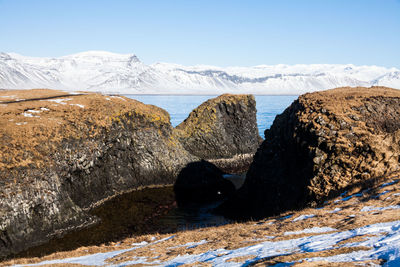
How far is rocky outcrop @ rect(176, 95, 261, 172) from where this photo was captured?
57.3 metres

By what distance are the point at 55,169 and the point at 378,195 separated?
24.9 meters

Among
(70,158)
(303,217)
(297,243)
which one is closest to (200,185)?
(70,158)

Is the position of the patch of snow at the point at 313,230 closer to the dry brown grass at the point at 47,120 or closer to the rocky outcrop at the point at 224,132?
the dry brown grass at the point at 47,120

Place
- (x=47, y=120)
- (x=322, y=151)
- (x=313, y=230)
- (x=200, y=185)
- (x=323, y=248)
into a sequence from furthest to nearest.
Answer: (x=200, y=185) → (x=47, y=120) → (x=322, y=151) → (x=313, y=230) → (x=323, y=248)

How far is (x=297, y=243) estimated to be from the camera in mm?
12703

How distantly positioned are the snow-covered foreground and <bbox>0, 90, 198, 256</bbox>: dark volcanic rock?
801 centimetres

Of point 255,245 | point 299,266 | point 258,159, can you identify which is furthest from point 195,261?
point 258,159

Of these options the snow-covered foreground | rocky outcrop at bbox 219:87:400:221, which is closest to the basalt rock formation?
the snow-covered foreground

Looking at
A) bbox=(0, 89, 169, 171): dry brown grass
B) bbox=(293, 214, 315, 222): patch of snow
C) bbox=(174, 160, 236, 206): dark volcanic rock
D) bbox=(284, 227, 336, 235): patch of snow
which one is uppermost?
bbox=(0, 89, 169, 171): dry brown grass

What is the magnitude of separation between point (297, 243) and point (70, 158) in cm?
2543

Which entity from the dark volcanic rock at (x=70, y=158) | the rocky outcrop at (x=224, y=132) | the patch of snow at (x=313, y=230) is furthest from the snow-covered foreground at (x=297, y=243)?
the rocky outcrop at (x=224, y=132)

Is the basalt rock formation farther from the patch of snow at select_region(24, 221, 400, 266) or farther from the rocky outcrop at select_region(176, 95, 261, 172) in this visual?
the patch of snow at select_region(24, 221, 400, 266)

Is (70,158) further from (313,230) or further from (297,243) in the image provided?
(297,243)

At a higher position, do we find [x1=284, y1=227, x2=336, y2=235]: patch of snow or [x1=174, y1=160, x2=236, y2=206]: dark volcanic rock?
[x1=284, y1=227, x2=336, y2=235]: patch of snow
